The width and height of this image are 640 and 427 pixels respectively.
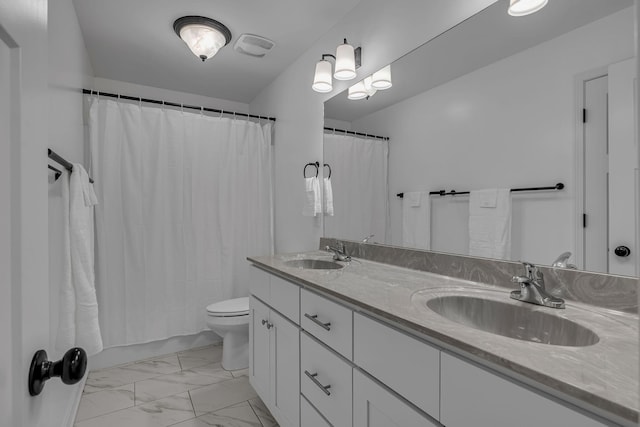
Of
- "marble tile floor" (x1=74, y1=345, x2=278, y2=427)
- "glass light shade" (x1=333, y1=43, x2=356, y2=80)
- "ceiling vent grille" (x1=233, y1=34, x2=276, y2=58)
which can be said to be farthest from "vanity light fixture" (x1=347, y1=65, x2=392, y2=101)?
"marble tile floor" (x1=74, y1=345, x2=278, y2=427)

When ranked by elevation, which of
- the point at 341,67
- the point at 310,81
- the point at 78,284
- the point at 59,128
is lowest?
the point at 78,284

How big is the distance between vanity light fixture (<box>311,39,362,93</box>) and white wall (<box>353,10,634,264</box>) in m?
0.43

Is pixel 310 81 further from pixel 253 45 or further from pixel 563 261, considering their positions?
pixel 563 261

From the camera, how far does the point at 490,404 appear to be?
25.2 inches

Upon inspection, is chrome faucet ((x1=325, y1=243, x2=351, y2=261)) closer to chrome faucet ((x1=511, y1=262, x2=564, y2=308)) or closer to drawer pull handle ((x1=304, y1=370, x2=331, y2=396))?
drawer pull handle ((x1=304, y1=370, x2=331, y2=396))

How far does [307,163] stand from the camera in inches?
96.1

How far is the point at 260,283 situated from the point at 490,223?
4.10ft

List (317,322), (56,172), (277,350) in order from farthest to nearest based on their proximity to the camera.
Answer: (277,350), (56,172), (317,322)

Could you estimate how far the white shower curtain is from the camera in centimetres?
235

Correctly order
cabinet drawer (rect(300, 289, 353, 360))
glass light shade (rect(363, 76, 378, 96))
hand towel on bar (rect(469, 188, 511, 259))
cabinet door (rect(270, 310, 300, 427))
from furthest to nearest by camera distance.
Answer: glass light shade (rect(363, 76, 378, 96)) → cabinet door (rect(270, 310, 300, 427)) → hand towel on bar (rect(469, 188, 511, 259)) → cabinet drawer (rect(300, 289, 353, 360))

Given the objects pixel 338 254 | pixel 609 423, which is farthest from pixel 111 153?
pixel 609 423

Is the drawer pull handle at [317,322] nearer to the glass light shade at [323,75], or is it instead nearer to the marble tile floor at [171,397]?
the marble tile floor at [171,397]

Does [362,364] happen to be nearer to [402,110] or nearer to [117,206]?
[402,110]

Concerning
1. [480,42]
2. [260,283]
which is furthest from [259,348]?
[480,42]
